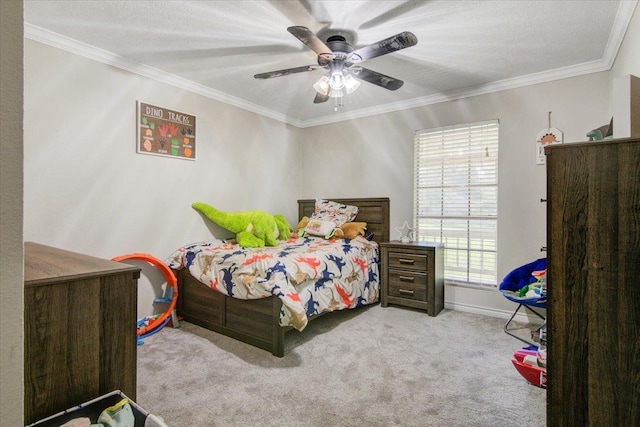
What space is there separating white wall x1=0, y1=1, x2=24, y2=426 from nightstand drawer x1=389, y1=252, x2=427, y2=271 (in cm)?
318

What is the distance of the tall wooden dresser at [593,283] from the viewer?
101 centimetres

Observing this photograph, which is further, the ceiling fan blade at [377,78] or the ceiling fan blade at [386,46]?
the ceiling fan blade at [377,78]

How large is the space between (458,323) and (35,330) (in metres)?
3.12

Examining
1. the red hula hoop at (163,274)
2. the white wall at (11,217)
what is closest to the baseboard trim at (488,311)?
the red hula hoop at (163,274)

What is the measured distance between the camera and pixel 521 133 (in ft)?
10.3

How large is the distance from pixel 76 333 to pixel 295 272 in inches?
61.3

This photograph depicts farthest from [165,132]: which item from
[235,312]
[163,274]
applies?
[235,312]

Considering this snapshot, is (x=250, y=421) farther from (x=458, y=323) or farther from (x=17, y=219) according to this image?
(x=458, y=323)

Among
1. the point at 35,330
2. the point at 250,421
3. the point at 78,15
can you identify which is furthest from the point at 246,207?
the point at 35,330

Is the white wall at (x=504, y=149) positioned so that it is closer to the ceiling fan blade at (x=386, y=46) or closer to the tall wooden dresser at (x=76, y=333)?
the ceiling fan blade at (x=386, y=46)

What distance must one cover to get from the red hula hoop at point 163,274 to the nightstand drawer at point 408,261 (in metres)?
2.24

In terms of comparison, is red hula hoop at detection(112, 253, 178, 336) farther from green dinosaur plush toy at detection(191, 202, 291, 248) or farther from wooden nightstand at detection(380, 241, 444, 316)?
wooden nightstand at detection(380, 241, 444, 316)

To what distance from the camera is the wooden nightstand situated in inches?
128

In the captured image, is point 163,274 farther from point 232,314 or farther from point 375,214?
point 375,214
